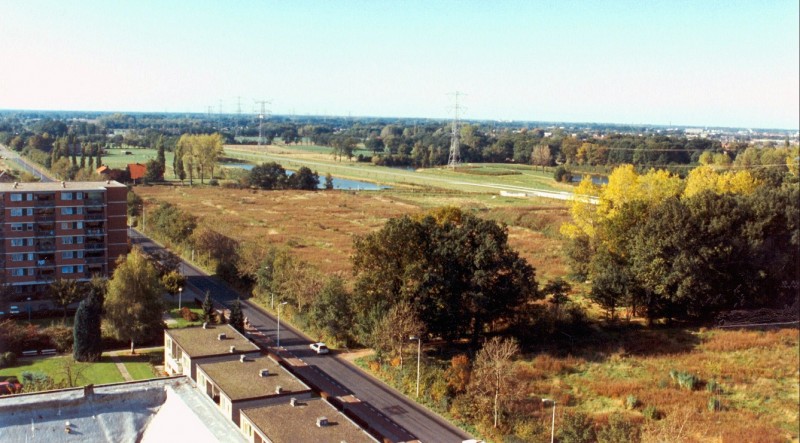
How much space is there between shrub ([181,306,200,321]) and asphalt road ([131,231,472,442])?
861 millimetres

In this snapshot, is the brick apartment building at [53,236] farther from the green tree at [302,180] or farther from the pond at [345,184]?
the pond at [345,184]

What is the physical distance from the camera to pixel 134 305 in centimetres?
1015

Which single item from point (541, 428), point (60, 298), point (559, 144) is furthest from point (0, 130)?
point (559, 144)

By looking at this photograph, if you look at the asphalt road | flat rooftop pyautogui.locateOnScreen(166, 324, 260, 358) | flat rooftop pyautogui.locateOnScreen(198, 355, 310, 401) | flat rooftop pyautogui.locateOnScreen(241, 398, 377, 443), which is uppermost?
flat rooftop pyautogui.locateOnScreen(166, 324, 260, 358)

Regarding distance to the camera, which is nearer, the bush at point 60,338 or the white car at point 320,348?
the bush at point 60,338

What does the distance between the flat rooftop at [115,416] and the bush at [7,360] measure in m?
2.85

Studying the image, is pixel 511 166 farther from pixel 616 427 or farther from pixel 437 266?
pixel 616 427

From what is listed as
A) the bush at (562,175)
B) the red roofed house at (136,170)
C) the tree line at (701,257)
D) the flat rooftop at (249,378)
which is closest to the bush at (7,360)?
the flat rooftop at (249,378)

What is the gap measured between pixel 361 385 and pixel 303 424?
273 cm

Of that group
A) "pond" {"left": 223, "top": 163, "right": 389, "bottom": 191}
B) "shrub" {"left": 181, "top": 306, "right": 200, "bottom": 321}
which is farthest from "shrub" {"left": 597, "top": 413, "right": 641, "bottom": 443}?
"pond" {"left": 223, "top": 163, "right": 389, "bottom": 191}

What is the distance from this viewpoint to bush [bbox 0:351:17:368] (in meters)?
9.16

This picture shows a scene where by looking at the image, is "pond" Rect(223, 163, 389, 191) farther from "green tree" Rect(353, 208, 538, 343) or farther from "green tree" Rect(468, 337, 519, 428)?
"green tree" Rect(468, 337, 519, 428)

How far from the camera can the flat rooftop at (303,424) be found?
6.02m

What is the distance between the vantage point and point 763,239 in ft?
32.9
